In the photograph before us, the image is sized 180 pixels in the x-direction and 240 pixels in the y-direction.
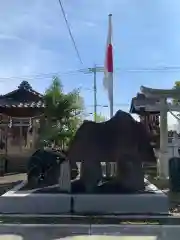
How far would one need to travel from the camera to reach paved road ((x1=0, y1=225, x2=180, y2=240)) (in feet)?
24.2

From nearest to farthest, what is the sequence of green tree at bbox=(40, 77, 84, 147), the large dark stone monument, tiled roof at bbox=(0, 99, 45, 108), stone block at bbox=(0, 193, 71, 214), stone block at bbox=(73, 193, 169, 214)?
stone block at bbox=(73, 193, 169, 214) < stone block at bbox=(0, 193, 71, 214) < the large dark stone monument < green tree at bbox=(40, 77, 84, 147) < tiled roof at bbox=(0, 99, 45, 108)

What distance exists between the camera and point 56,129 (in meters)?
23.4

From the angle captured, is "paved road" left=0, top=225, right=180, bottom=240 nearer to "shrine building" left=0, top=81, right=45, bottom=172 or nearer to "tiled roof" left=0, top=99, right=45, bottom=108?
"tiled roof" left=0, top=99, right=45, bottom=108

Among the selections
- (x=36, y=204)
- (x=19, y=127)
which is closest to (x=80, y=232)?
(x=36, y=204)

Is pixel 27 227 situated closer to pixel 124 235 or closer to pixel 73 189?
pixel 124 235

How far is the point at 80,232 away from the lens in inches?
306

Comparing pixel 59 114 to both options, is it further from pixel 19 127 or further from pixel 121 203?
pixel 121 203

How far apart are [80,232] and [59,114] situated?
1561 centimetres

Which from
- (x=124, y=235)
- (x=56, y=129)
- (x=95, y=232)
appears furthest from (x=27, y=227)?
(x=56, y=129)

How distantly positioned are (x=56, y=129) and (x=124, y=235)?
16144mm

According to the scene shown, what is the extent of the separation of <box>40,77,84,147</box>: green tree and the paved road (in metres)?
14.8

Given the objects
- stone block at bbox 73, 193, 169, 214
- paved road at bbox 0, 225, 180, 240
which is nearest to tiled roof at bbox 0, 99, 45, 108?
stone block at bbox 73, 193, 169, 214

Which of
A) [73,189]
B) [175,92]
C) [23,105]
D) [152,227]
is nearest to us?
[152,227]

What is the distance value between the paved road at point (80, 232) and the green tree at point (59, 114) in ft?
48.7
